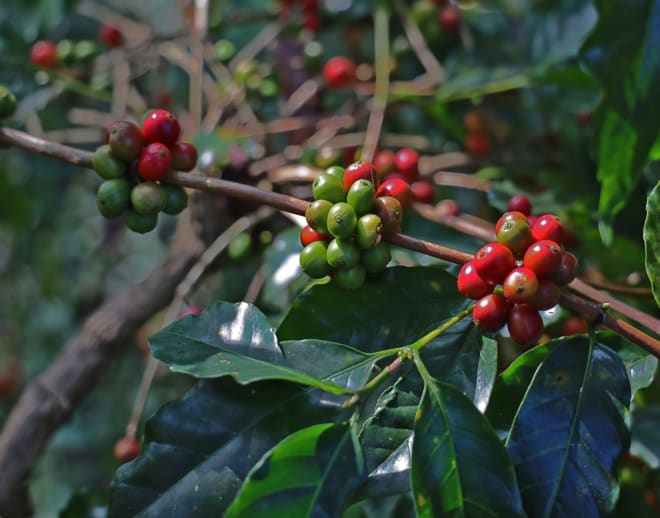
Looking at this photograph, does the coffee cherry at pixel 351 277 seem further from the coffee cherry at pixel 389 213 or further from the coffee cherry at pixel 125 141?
the coffee cherry at pixel 125 141

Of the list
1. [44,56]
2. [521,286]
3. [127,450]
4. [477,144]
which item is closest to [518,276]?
[521,286]

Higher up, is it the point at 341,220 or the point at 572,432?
the point at 341,220

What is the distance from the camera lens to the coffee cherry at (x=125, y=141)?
964 millimetres

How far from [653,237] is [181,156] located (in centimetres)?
65

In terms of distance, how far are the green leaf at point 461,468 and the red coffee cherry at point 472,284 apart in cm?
15

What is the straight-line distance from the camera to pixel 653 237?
88 cm

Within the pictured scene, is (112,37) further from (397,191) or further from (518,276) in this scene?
(518,276)

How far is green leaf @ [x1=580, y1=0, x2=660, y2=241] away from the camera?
1.13 m

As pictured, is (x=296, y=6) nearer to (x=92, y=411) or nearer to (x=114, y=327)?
(x=114, y=327)

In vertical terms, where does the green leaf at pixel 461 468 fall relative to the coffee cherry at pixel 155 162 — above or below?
below

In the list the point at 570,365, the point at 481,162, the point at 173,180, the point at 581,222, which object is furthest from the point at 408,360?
the point at 481,162

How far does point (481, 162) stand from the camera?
6.02 feet

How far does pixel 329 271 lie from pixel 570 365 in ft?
1.04

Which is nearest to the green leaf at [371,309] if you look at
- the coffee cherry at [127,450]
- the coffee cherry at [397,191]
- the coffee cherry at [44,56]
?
the coffee cherry at [397,191]
